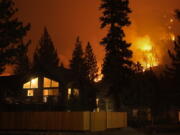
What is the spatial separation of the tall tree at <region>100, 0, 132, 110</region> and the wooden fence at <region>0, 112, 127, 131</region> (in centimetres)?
1220

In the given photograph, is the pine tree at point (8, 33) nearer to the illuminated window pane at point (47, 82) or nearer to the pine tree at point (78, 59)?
the illuminated window pane at point (47, 82)

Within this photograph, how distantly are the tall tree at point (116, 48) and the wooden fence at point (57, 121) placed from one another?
12.2 m

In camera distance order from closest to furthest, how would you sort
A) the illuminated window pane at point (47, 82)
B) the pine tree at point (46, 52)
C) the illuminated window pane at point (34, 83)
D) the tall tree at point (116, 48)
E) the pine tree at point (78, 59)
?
1. the tall tree at point (116, 48)
2. the illuminated window pane at point (47, 82)
3. the illuminated window pane at point (34, 83)
4. the pine tree at point (78, 59)
5. the pine tree at point (46, 52)

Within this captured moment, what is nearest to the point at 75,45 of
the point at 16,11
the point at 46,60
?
the point at 46,60

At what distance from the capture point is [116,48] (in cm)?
4862

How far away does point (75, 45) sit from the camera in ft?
349

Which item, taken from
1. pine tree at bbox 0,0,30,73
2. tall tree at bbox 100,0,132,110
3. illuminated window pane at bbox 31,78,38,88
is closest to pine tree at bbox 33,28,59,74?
illuminated window pane at bbox 31,78,38,88

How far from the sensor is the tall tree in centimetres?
4775

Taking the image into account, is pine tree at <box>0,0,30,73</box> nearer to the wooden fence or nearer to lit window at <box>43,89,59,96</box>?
the wooden fence

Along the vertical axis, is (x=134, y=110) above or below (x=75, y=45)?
below

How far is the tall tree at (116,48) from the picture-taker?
47750 mm

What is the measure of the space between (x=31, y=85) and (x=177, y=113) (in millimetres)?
26501

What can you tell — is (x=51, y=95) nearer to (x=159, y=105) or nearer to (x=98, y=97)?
(x=98, y=97)

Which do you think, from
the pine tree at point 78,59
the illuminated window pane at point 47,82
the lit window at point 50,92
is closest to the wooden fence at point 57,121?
the lit window at point 50,92
